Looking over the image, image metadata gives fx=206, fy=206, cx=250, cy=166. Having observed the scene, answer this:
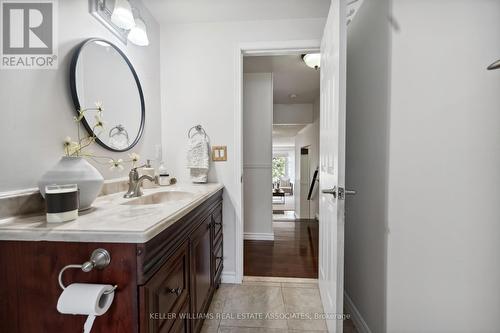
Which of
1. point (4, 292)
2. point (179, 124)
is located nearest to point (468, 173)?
point (4, 292)

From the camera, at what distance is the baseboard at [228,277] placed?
1899mm

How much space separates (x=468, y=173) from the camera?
0.87 metres

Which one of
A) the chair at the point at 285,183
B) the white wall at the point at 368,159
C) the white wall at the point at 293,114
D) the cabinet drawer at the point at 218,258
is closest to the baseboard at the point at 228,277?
the cabinet drawer at the point at 218,258

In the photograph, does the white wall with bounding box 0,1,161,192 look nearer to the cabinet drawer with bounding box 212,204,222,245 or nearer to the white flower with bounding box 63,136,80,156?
the white flower with bounding box 63,136,80,156

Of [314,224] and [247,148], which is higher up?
[247,148]

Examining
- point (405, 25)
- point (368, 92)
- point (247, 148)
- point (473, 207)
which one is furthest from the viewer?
point (247, 148)

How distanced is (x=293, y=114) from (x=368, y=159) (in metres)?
3.32

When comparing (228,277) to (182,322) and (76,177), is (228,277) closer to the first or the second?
(182,322)

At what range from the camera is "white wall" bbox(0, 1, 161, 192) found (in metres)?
0.81

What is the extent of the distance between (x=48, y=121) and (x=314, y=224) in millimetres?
3718

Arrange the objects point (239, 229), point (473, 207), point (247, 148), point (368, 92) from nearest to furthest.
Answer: point (473, 207)
point (368, 92)
point (239, 229)
point (247, 148)

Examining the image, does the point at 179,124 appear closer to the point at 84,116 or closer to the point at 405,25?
the point at 84,116

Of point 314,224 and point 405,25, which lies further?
point 314,224

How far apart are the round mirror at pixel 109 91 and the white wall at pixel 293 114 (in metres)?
3.23
